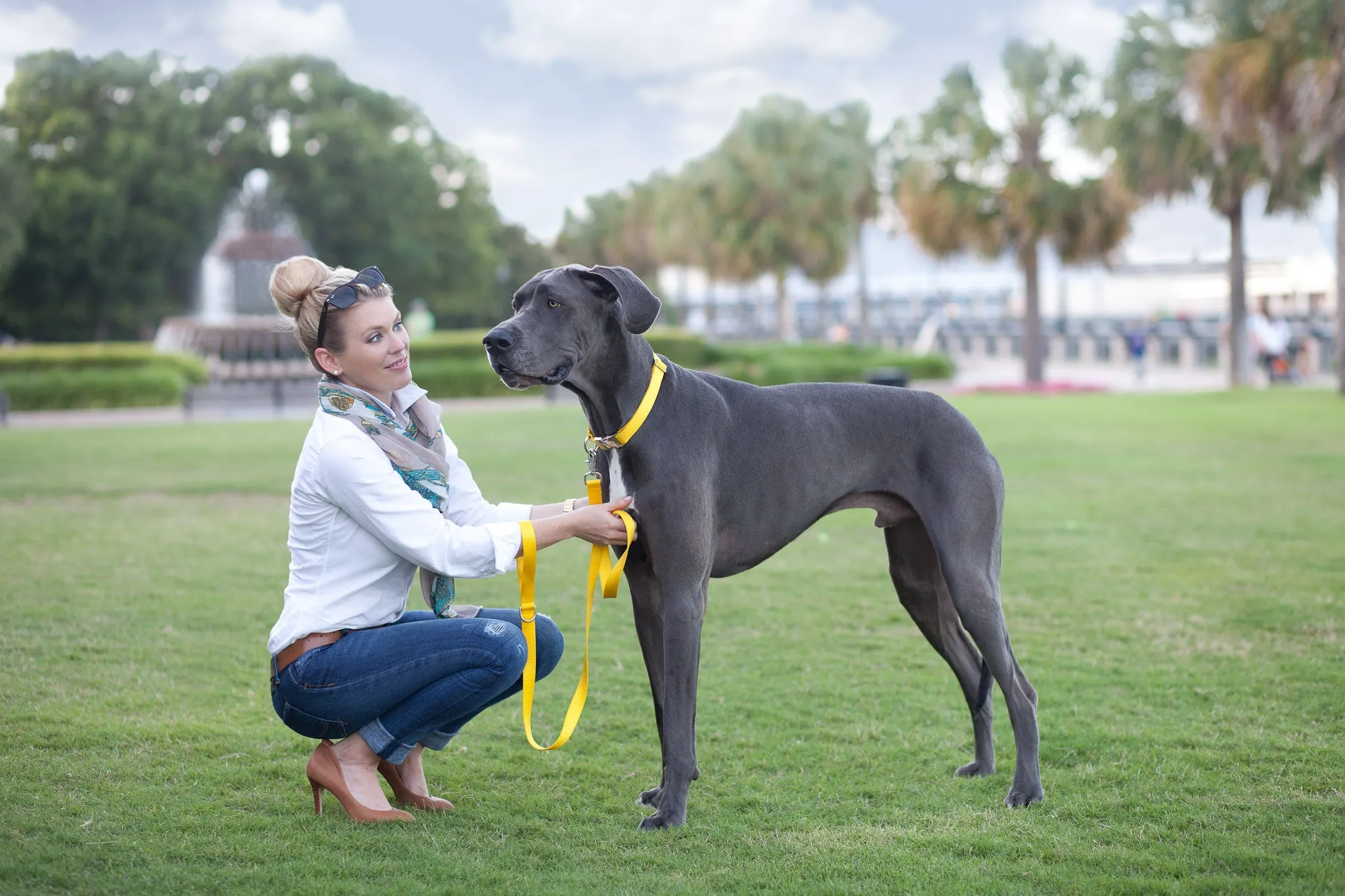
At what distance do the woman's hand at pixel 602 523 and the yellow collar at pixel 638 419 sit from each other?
0.58 feet

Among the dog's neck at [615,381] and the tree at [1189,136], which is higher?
the tree at [1189,136]

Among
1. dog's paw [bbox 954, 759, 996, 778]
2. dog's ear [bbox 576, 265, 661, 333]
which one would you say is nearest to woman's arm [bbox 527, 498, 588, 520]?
dog's ear [bbox 576, 265, 661, 333]

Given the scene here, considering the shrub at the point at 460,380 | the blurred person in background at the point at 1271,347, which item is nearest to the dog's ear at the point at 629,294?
the shrub at the point at 460,380

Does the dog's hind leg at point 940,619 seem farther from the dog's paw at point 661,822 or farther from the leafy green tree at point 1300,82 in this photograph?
the leafy green tree at point 1300,82

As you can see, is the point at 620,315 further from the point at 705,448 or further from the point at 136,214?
the point at 136,214

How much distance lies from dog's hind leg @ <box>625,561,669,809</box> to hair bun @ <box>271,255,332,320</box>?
1343mm

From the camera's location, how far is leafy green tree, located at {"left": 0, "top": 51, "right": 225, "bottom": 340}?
44125mm

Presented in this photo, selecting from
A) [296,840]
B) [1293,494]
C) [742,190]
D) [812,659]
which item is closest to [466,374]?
[742,190]

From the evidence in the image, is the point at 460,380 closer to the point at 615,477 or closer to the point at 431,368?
the point at 431,368

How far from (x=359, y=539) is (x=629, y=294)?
3.73ft

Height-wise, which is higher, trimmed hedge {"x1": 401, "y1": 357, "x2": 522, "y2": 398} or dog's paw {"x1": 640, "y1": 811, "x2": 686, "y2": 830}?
trimmed hedge {"x1": 401, "y1": 357, "x2": 522, "y2": 398}

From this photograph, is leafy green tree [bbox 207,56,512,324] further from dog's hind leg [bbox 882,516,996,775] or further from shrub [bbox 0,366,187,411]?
dog's hind leg [bbox 882,516,996,775]

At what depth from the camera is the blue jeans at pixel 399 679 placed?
3754 mm

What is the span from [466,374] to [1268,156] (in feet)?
55.5
